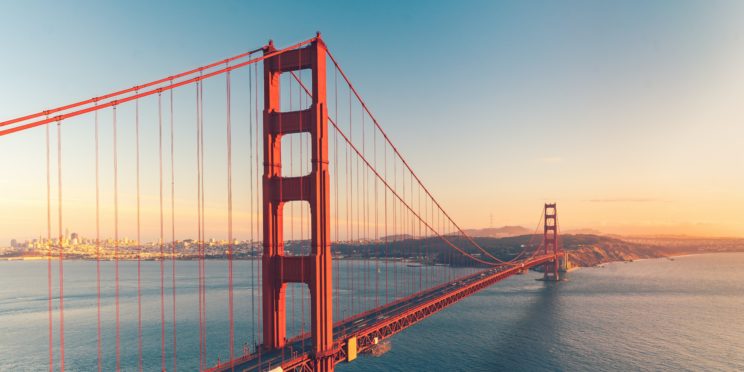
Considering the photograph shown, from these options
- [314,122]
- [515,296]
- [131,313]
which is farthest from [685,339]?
[131,313]

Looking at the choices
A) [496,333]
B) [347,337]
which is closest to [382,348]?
[496,333]

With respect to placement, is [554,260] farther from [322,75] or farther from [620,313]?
[322,75]

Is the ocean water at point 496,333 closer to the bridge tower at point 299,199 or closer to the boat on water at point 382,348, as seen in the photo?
the boat on water at point 382,348

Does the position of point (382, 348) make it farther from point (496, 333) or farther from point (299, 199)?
point (299, 199)

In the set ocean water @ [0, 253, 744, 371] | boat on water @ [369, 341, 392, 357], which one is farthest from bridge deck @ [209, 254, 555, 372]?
ocean water @ [0, 253, 744, 371]

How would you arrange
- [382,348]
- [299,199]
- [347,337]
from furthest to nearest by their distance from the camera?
[382,348], [347,337], [299,199]

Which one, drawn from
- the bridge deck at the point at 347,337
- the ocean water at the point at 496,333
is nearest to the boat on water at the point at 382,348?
the ocean water at the point at 496,333

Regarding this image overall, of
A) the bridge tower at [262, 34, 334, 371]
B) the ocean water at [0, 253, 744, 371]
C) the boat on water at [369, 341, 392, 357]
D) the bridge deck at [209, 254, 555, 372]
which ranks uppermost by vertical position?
the bridge tower at [262, 34, 334, 371]

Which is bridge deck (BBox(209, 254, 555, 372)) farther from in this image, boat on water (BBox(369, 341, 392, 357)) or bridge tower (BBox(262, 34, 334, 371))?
boat on water (BBox(369, 341, 392, 357))
